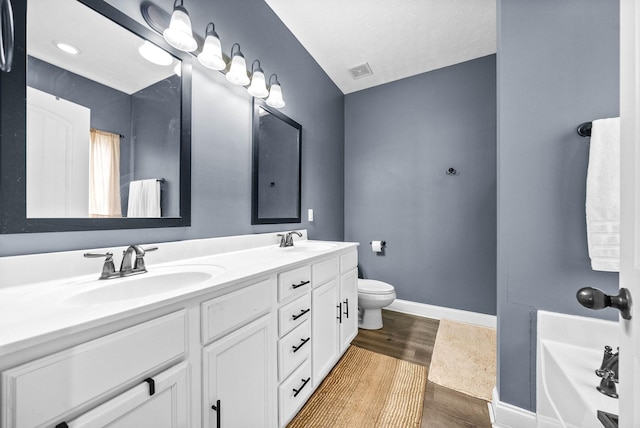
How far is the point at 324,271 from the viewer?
1.50 meters

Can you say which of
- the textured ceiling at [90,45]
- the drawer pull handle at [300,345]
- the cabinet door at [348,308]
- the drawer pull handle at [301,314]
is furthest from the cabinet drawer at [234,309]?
A: the textured ceiling at [90,45]

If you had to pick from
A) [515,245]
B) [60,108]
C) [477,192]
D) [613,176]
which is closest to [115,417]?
[60,108]

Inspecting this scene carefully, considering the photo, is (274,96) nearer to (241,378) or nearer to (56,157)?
(56,157)

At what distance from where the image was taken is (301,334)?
4.14 feet

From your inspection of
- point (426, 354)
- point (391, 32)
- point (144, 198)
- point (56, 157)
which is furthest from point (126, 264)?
point (391, 32)

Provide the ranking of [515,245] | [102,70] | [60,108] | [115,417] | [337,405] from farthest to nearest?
1. [337,405]
2. [515,245]
3. [102,70]
4. [60,108]
5. [115,417]

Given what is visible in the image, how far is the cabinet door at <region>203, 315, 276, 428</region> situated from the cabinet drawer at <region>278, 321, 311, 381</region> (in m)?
0.06

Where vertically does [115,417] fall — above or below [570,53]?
below

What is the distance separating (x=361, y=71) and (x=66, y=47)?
7.70 feet

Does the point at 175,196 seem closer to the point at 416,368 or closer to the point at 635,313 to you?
the point at 635,313

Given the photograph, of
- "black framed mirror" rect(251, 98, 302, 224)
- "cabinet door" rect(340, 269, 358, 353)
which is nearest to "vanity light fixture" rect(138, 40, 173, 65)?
"black framed mirror" rect(251, 98, 302, 224)

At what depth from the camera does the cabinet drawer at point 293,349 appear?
110 centimetres

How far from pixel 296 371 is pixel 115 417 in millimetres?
823

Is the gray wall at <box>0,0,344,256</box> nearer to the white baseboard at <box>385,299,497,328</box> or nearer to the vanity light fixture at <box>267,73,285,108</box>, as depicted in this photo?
the vanity light fixture at <box>267,73,285,108</box>
